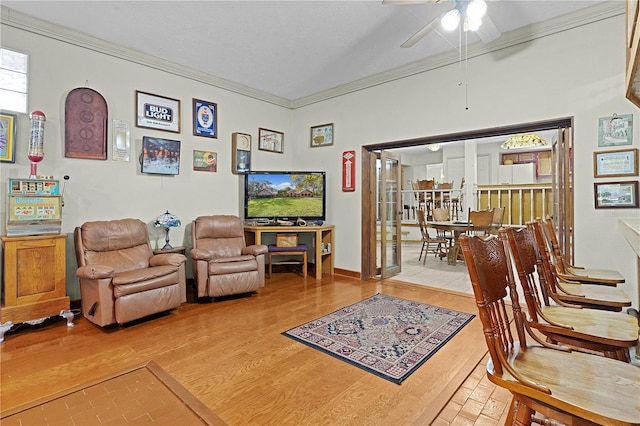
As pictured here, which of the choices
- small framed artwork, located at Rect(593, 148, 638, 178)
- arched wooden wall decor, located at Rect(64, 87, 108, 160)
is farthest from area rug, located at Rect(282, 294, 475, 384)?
arched wooden wall decor, located at Rect(64, 87, 108, 160)

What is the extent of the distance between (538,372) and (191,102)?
4687 mm

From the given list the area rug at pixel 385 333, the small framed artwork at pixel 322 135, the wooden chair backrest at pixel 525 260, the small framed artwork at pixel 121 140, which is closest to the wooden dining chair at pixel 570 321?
the wooden chair backrest at pixel 525 260

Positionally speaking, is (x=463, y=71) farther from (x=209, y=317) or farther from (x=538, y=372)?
(x=209, y=317)

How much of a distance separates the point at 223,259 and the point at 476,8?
3384 millimetres

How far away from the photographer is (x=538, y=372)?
3.84 ft

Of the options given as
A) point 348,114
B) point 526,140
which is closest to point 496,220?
point 526,140

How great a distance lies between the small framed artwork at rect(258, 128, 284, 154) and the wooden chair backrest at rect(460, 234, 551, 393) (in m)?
4.51

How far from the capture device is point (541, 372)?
1172mm

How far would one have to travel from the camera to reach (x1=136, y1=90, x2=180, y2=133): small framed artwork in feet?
13.0

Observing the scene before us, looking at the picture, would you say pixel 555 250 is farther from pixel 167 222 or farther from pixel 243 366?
pixel 167 222

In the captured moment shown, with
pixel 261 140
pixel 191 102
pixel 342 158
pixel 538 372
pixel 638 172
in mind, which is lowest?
pixel 538 372

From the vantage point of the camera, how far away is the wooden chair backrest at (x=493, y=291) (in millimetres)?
1150

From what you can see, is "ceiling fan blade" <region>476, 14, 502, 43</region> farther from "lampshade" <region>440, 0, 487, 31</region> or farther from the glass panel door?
the glass panel door

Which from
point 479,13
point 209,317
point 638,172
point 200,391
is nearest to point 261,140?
point 209,317
